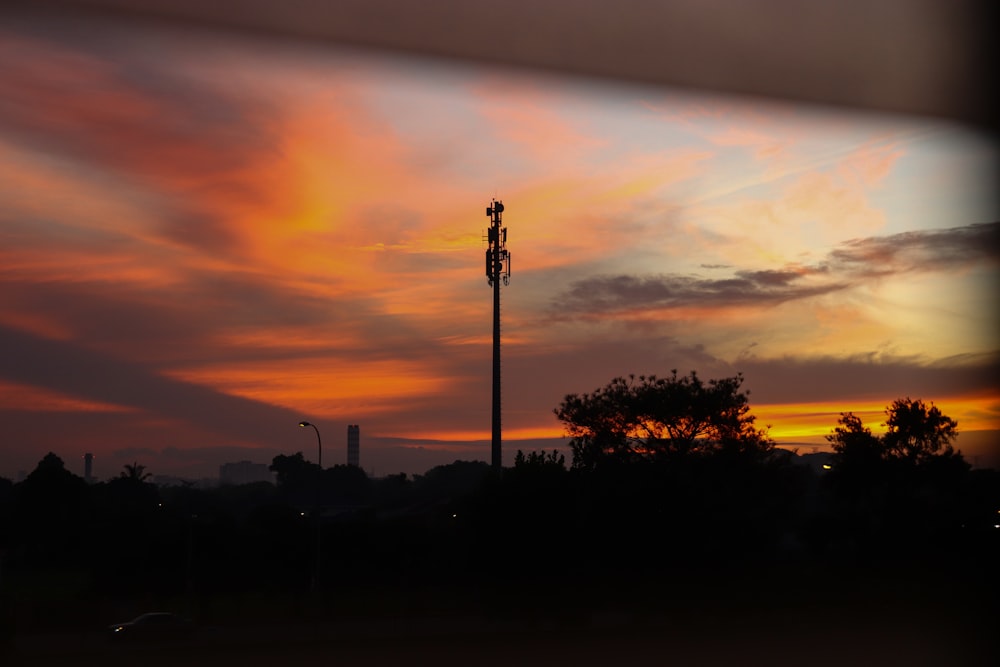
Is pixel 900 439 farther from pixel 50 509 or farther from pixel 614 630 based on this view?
pixel 50 509

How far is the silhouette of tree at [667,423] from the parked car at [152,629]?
16.7 ft

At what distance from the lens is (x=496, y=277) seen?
1531cm

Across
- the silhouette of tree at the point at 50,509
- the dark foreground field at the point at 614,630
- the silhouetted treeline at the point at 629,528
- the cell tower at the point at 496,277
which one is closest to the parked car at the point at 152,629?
the dark foreground field at the point at 614,630

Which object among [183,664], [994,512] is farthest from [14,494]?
[994,512]

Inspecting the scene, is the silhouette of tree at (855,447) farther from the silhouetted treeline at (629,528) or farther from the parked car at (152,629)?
the parked car at (152,629)

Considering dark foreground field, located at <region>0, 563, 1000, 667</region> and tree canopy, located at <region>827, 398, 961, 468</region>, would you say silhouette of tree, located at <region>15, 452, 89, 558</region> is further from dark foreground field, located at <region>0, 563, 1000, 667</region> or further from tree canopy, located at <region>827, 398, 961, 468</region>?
tree canopy, located at <region>827, 398, 961, 468</region>

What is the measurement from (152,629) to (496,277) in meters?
7.58

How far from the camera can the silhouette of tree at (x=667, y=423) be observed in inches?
457

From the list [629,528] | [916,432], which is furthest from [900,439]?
[629,528]

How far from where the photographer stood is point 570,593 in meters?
9.52

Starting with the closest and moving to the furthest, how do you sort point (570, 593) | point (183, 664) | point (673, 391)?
point (183, 664) < point (570, 593) < point (673, 391)

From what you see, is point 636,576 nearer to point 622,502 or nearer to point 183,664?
point 622,502

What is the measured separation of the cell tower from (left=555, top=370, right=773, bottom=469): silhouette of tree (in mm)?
2127

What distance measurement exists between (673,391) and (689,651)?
5.14 meters
